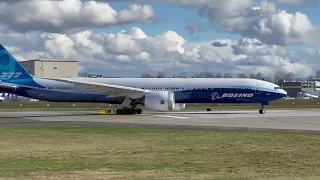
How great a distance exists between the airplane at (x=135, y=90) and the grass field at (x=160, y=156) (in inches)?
911

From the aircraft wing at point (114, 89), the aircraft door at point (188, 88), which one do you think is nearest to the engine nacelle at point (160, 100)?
the aircraft wing at point (114, 89)

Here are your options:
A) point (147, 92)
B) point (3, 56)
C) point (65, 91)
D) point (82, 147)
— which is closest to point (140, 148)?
point (82, 147)

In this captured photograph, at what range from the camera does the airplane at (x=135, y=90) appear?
46906 millimetres

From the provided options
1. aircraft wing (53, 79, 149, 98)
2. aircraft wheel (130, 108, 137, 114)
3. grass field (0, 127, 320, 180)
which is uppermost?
aircraft wing (53, 79, 149, 98)

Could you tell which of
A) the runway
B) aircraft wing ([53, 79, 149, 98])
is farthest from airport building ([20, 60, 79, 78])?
the runway

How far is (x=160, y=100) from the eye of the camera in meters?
44.4

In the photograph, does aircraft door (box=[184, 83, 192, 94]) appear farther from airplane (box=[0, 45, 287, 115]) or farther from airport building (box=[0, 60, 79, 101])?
airport building (box=[0, 60, 79, 101])

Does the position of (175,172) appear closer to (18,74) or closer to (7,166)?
Result: (7,166)

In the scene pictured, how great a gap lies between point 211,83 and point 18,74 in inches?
717

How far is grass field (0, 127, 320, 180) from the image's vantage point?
42.4ft

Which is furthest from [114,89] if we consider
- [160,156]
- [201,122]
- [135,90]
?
[160,156]

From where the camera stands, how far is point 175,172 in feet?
43.1

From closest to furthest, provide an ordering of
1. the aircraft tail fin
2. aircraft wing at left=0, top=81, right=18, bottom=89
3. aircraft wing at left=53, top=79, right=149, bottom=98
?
aircraft wing at left=53, top=79, right=149, bottom=98 < aircraft wing at left=0, top=81, right=18, bottom=89 < the aircraft tail fin

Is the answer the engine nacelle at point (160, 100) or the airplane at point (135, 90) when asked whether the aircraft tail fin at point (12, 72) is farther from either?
the engine nacelle at point (160, 100)
